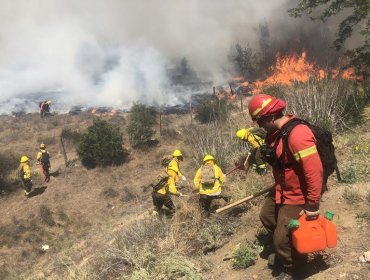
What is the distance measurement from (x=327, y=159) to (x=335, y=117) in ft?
19.2

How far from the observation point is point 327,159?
12.2ft

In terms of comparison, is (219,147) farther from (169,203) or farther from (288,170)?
(288,170)

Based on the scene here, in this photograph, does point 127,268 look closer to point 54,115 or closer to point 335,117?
point 335,117

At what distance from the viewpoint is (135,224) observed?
6.91 meters

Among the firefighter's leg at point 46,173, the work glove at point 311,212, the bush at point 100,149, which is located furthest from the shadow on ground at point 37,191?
the work glove at point 311,212

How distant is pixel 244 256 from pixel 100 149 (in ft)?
48.4

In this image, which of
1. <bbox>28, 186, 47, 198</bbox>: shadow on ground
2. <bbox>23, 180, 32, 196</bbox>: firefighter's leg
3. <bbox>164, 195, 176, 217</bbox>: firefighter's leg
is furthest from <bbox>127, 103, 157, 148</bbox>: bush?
<bbox>164, 195, 176, 217</bbox>: firefighter's leg

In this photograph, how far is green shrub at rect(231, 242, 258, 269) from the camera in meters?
4.59

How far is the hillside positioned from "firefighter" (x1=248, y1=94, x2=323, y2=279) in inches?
18.1

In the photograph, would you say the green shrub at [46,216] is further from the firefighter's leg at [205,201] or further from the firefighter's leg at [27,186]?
the firefighter's leg at [205,201]

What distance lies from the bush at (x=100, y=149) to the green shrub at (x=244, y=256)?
14503 mm

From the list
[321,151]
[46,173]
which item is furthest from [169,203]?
[46,173]

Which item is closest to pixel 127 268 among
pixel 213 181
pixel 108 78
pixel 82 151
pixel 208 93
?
pixel 213 181

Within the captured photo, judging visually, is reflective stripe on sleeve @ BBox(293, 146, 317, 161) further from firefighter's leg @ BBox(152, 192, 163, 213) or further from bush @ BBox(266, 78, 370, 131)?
bush @ BBox(266, 78, 370, 131)
